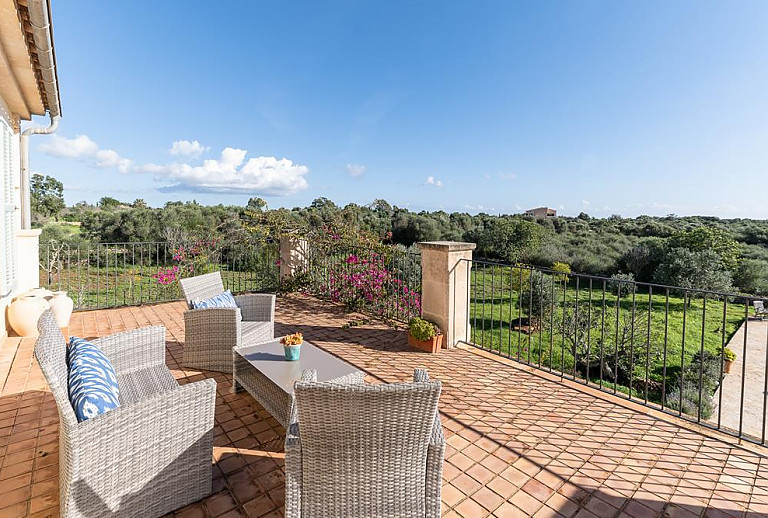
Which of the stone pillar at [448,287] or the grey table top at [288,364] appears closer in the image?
the grey table top at [288,364]

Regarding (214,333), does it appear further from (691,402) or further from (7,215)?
(691,402)

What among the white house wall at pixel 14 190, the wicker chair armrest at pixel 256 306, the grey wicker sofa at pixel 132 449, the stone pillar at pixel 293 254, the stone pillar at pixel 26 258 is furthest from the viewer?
the stone pillar at pixel 293 254

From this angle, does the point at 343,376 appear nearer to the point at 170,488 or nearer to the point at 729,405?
the point at 170,488

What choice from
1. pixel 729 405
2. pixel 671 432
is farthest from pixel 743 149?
pixel 671 432

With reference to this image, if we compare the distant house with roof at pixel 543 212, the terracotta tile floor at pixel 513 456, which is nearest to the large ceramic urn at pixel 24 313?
the terracotta tile floor at pixel 513 456

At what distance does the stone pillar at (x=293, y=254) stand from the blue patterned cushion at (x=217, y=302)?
10.6 feet

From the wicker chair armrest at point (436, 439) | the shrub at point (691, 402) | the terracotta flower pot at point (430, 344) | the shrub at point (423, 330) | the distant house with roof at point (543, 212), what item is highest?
the distant house with roof at point (543, 212)

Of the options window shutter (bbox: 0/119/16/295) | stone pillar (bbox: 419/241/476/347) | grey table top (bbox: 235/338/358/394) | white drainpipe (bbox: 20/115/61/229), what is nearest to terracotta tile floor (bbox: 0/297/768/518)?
grey table top (bbox: 235/338/358/394)

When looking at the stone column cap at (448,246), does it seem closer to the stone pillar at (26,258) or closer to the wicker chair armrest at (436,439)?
the wicker chair armrest at (436,439)

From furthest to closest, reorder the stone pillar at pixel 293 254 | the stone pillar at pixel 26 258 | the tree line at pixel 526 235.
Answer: the tree line at pixel 526 235, the stone pillar at pixel 293 254, the stone pillar at pixel 26 258

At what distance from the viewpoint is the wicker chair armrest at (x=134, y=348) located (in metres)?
2.54

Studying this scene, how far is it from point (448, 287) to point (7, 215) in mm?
5751

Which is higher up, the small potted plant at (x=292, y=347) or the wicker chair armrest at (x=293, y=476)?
the small potted plant at (x=292, y=347)

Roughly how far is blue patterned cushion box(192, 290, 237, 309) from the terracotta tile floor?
651mm
